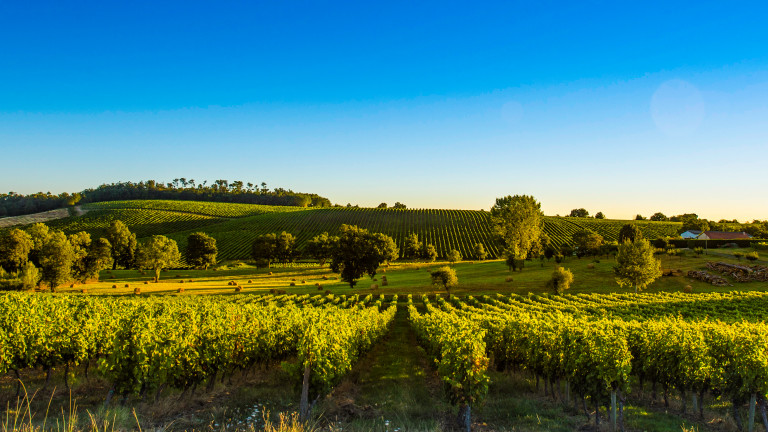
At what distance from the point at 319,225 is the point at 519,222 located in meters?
81.8

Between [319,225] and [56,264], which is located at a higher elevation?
[319,225]

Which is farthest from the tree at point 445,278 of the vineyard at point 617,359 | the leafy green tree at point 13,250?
the leafy green tree at point 13,250

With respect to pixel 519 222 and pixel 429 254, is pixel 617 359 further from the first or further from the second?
pixel 429 254

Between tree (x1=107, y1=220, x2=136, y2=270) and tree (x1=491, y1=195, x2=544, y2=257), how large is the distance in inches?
3378

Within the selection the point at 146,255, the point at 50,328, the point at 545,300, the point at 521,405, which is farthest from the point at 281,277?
the point at 521,405

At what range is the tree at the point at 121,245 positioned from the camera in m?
90.4

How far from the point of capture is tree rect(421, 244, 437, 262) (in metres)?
106

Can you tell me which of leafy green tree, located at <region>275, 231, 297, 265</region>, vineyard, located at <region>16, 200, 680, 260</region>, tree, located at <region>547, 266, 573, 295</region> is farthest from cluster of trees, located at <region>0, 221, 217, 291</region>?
tree, located at <region>547, 266, 573, 295</region>

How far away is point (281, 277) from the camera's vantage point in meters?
79.1

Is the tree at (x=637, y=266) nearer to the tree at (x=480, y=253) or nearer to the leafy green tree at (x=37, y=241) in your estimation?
the tree at (x=480, y=253)

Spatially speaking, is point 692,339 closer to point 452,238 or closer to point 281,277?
point 281,277

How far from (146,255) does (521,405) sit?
241 ft

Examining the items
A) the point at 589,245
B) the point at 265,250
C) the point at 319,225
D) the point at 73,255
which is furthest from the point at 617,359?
the point at 319,225

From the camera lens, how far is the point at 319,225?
146m
